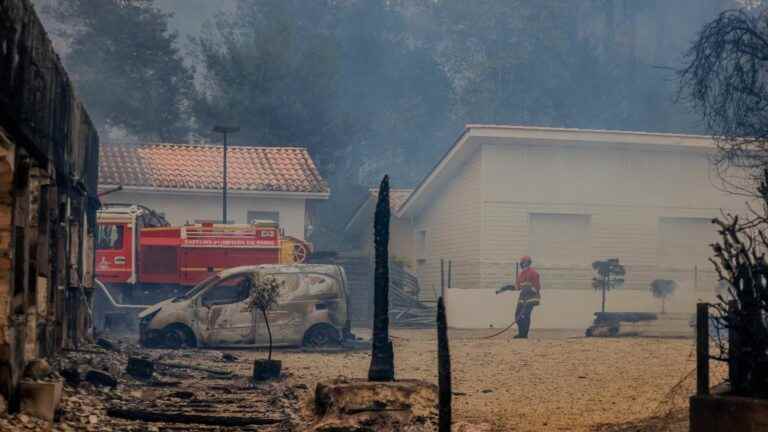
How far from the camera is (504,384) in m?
15.8

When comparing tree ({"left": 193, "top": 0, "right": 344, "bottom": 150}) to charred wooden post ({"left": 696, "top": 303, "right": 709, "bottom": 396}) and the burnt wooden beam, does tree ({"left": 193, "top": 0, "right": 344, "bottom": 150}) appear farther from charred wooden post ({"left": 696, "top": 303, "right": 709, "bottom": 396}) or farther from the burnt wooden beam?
charred wooden post ({"left": 696, "top": 303, "right": 709, "bottom": 396})

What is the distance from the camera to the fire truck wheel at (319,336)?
22953mm

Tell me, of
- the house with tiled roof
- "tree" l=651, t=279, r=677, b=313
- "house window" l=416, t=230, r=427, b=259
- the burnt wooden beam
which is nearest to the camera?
the burnt wooden beam

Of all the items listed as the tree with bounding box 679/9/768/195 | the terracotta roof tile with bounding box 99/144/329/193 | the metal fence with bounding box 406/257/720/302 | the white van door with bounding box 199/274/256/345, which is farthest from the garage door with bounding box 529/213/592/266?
the tree with bounding box 679/9/768/195

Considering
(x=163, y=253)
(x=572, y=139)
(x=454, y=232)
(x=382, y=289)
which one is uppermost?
(x=572, y=139)

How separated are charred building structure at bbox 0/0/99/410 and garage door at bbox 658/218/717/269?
20319 mm

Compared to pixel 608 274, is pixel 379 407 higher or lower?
lower

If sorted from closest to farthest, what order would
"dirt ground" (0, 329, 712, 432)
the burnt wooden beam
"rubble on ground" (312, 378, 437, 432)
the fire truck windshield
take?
1. "rubble on ground" (312, 378, 437, 432)
2. "dirt ground" (0, 329, 712, 432)
3. the burnt wooden beam
4. the fire truck windshield

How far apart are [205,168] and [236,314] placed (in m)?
17.1

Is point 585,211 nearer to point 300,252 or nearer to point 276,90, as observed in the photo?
point 300,252

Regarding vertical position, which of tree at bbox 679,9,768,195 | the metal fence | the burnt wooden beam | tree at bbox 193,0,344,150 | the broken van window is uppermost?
tree at bbox 193,0,344,150

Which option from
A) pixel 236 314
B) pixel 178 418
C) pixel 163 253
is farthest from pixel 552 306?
pixel 178 418

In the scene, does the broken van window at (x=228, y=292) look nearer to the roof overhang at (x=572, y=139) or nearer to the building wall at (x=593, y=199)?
the building wall at (x=593, y=199)

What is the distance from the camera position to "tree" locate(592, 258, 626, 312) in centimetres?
3064
